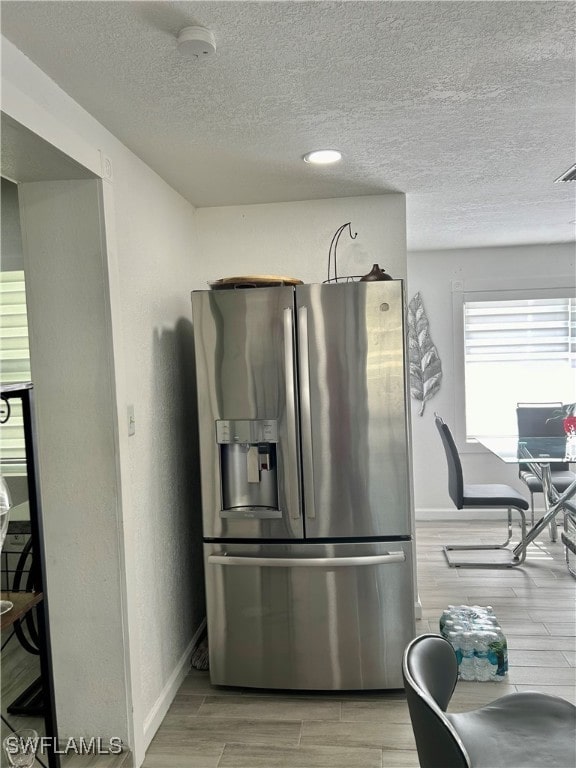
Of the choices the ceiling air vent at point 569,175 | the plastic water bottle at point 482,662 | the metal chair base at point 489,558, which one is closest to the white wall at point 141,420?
the plastic water bottle at point 482,662

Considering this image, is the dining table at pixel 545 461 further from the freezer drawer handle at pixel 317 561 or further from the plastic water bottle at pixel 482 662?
the freezer drawer handle at pixel 317 561

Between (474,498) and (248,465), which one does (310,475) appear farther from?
(474,498)

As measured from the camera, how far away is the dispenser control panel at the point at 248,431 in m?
2.68

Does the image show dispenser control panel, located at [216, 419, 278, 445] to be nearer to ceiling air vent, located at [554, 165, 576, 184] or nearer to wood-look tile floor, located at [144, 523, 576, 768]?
wood-look tile floor, located at [144, 523, 576, 768]

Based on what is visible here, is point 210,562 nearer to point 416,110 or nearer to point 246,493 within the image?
point 246,493

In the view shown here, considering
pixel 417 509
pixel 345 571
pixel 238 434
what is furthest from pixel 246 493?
pixel 417 509

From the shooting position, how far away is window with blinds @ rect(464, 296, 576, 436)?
5.44 metres

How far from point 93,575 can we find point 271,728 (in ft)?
3.19

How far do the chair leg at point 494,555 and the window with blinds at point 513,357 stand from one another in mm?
1194

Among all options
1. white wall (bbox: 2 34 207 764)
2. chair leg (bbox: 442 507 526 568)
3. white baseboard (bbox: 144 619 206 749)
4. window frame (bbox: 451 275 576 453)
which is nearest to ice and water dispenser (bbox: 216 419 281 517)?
white wall (bbox: 2 34 207 764)

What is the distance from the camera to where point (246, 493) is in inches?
108

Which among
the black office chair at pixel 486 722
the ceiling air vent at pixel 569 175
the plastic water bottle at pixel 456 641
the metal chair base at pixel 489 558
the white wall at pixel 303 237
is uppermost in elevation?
the ceiling air vent at pixel 569 175

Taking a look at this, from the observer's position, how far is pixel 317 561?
105 inches

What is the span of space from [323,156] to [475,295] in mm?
3225
